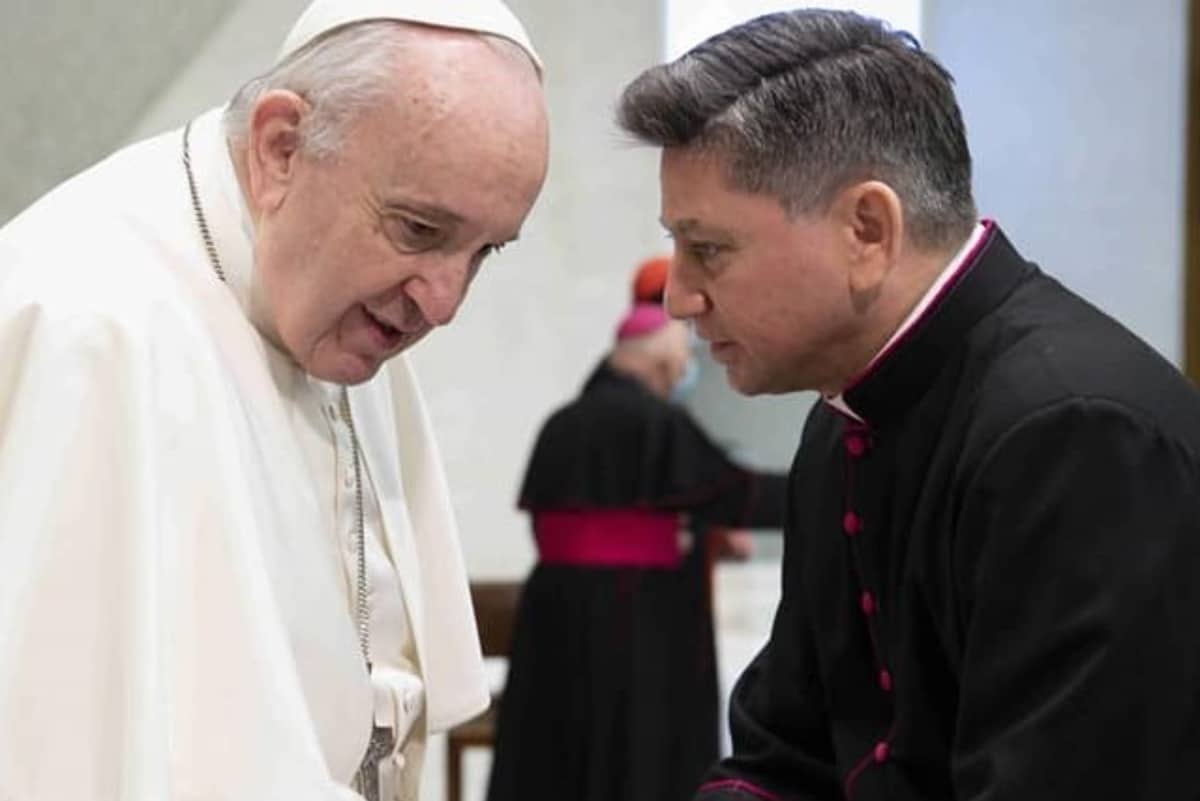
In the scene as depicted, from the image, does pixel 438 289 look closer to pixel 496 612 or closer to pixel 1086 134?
pixel 1086 134

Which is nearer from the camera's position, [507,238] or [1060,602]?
[1060,602]

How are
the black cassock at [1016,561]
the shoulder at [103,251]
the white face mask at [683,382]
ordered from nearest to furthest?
the black cassock at [1016,561] → the shoulder at [103,251] → the white face mask at [683,382]

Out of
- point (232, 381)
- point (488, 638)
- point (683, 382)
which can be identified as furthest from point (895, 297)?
point (488, 638)

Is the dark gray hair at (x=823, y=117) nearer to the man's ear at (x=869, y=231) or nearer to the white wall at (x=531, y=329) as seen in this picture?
the man's ear at (x=869, y=231)

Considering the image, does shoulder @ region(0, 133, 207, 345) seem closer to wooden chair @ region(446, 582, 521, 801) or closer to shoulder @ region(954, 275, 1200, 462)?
shoulder @ region(954, 275, 1200, 462)

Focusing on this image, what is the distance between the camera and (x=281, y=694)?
2.00 meters

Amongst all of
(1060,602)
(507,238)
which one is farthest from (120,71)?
(1060,602)

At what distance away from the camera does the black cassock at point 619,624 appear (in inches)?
238

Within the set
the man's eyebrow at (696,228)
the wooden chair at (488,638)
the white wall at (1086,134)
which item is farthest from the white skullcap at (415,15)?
the wooden chair at (488,638)

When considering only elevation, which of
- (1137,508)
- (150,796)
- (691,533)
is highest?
(1137,508)

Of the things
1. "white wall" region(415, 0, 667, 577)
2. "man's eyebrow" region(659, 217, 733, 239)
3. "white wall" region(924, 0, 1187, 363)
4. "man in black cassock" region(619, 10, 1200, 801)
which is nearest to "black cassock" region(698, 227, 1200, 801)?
"man in black cassock" region(619, 10, 1200, 801)

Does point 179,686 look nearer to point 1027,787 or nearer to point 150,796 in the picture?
point 150,796

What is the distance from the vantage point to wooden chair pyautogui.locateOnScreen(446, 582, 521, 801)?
253 inches

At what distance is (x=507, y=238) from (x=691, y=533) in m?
4.13
